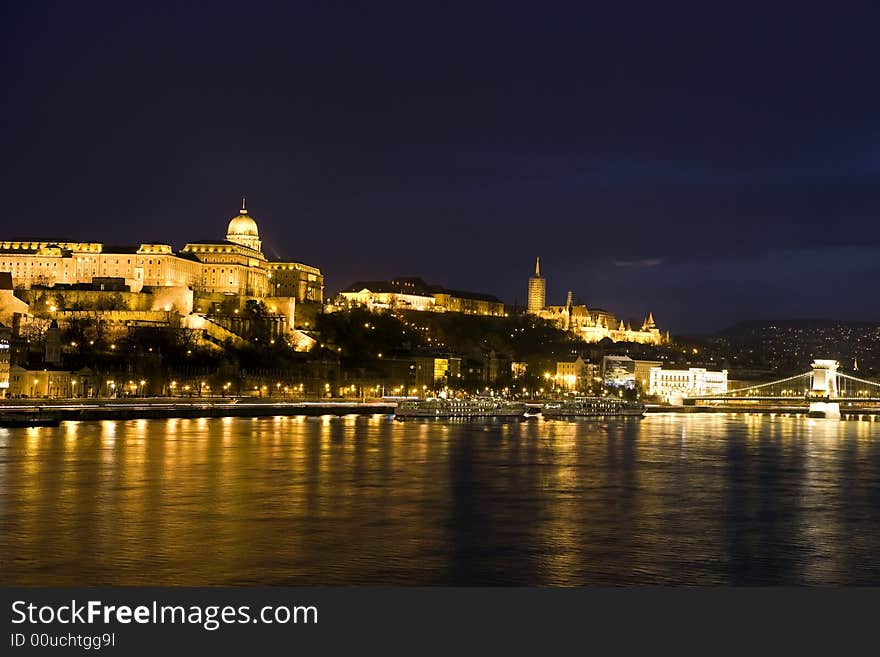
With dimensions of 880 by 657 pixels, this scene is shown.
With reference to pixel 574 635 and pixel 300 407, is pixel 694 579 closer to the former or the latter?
pixel 574 635

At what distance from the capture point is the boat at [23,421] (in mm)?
32406

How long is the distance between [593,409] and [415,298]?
34.9m

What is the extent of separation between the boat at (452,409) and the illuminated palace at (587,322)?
173 ft

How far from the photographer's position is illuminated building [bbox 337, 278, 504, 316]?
83812mm

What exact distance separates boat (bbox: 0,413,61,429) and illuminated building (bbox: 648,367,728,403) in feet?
177

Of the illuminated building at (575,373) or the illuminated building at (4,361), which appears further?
the illuminated building at (575,373)

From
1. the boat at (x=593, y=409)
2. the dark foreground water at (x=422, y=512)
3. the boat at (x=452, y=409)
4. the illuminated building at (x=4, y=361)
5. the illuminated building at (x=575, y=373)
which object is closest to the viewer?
the dark foreground water at (x=422, y=512)

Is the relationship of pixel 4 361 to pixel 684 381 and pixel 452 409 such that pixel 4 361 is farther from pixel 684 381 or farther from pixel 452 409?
pixel 684 381

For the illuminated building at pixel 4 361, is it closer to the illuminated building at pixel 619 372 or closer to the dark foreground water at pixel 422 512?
the dark foreground water at pixel 422 512

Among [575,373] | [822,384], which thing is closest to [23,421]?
[822,384]

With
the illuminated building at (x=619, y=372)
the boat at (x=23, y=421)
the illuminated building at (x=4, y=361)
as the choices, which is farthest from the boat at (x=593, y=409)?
the illuminated building at (x=619, y=372)

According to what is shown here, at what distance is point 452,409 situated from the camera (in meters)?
47.4

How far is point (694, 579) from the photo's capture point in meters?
12.1

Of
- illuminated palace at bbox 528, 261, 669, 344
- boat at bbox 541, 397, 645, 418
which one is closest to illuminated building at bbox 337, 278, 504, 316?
illuminated palace at bbox 528, 261, 669, 344
